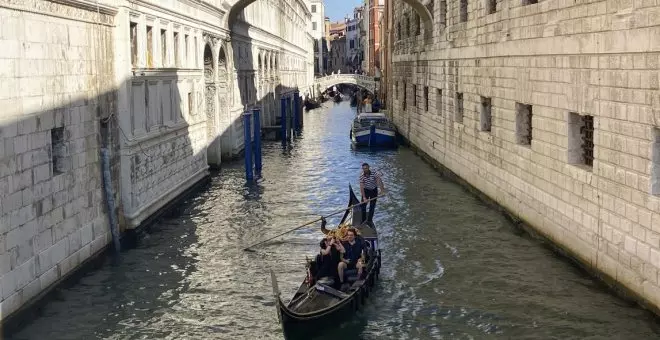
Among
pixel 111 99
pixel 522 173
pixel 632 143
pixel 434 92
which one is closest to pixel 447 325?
pixel 632 143

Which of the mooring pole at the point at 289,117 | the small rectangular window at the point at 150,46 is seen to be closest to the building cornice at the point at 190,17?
the small rectangular window at the point at 150,46

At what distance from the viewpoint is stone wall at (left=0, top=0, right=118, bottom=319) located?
30.8 ft

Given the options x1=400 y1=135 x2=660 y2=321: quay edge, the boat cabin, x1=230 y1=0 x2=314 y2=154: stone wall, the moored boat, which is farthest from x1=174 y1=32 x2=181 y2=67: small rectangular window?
the boat cabin

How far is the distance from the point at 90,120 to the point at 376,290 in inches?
204

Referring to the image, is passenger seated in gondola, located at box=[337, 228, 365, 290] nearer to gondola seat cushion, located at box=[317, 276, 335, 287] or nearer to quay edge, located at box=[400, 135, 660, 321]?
gondola seat cushion, located at box=[317, 276, 335, 287]

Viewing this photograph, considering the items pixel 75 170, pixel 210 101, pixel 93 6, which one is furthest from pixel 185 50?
pixel 75 170

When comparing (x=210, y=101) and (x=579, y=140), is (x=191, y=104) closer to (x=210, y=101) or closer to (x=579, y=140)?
(x=210, y=101)

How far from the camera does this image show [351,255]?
1084 cm

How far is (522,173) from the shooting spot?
48.3 feet

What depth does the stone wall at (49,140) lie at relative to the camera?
9.38m

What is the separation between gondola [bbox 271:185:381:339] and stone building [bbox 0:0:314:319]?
3.20 meters

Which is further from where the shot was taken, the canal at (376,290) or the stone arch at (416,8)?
the stone arch at (416,8)

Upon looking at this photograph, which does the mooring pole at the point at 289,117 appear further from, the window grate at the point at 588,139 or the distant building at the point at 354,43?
the distant building at the point at 354,43

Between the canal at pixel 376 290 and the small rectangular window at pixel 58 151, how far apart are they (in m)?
1.68
